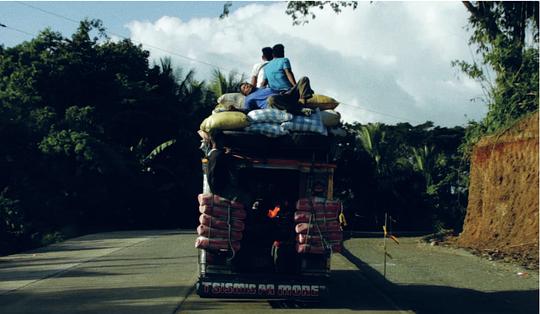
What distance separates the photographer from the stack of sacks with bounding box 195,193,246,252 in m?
11.1

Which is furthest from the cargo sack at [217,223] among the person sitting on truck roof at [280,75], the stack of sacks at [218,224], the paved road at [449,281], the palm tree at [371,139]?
the palm tree at [371,139]

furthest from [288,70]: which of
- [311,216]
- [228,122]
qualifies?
[311,216]

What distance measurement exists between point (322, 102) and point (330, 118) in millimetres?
383

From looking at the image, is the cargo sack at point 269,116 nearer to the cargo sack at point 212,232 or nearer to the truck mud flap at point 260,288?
the cargo sack at point 212,232

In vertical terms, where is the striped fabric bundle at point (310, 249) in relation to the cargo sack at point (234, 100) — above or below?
below

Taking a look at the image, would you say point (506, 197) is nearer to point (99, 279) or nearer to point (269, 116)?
point (99, 279)

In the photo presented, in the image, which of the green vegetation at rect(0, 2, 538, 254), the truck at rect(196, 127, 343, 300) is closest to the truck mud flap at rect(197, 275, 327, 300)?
the truck at rect(196, 127, 343, 300)

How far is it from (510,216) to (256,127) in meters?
12.9

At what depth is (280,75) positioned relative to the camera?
1231 centimetres

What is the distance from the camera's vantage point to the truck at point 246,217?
36.7 ft

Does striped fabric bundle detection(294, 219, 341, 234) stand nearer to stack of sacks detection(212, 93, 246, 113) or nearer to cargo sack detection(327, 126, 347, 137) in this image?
cargo sack detection(327, 126, 347, 137)

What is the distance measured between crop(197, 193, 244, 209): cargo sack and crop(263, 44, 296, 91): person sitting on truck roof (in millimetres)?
2031

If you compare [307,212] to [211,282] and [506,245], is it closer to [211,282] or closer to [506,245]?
[211,282]

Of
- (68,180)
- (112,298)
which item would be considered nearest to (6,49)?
(68,180)
